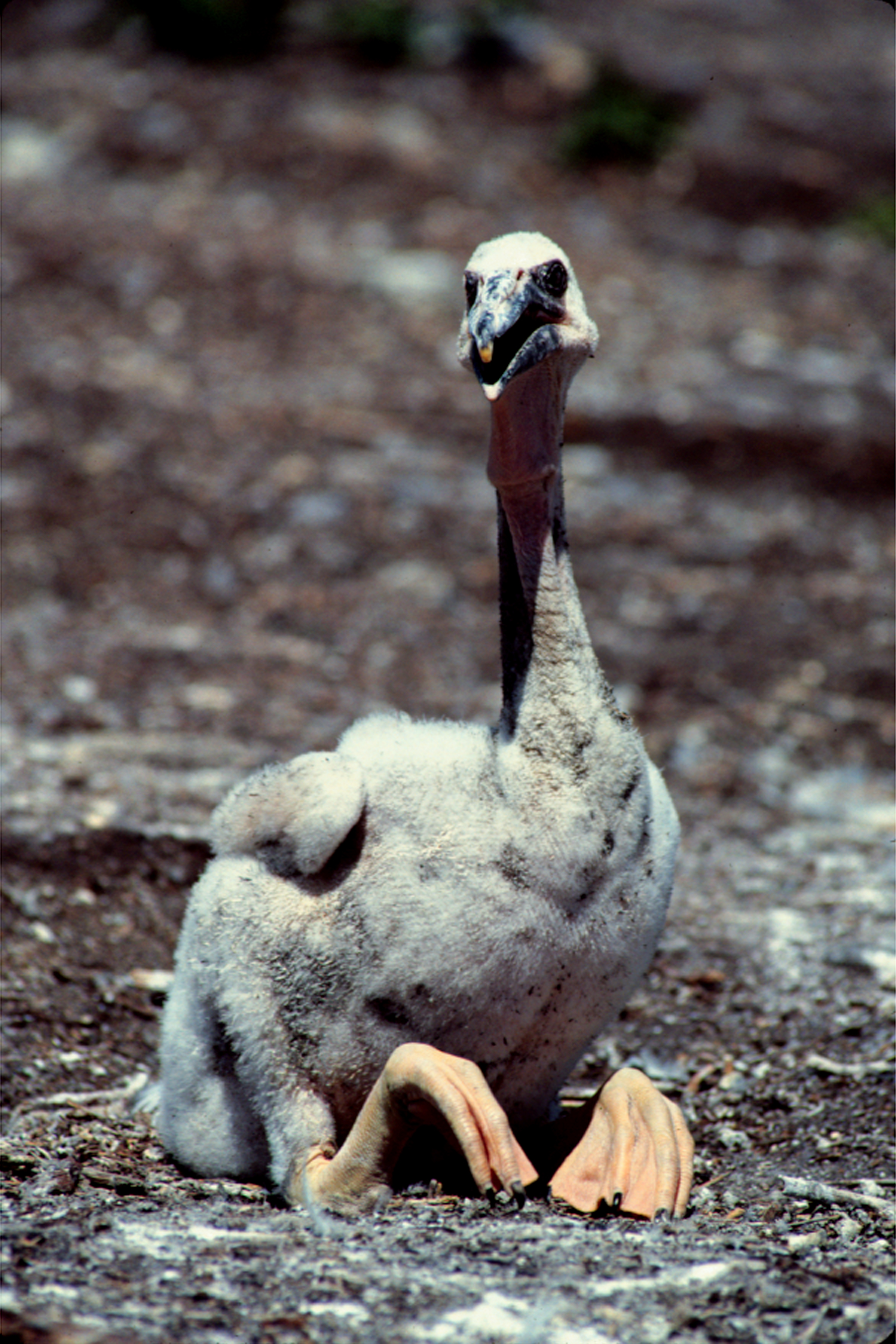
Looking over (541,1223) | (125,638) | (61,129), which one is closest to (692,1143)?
(541,1223)

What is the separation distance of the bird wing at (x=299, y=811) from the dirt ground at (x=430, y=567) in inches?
32.4

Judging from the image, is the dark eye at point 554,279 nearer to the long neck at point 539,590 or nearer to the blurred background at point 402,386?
the long neck at point 539,590

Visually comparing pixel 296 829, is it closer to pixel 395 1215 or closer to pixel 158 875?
pixel 395 1215

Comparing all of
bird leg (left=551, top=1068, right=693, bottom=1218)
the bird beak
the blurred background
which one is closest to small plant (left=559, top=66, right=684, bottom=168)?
the blurred background

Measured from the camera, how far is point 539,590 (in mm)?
3486

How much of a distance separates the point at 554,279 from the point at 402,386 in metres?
6.90

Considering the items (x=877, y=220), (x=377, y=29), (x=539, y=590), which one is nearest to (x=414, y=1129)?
(x=539, y=590)

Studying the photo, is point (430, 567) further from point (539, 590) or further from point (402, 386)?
point (539, 590)

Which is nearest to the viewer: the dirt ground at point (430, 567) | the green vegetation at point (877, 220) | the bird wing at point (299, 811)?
the dirt ground at point (430, 567)

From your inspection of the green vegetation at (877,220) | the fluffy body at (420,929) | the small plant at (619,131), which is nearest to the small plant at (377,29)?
the small plant at (619,131)

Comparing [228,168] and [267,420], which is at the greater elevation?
[228,168]

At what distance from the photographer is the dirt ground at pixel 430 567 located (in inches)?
122

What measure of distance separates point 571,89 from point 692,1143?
454 inches

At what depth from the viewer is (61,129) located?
12.3 metres
